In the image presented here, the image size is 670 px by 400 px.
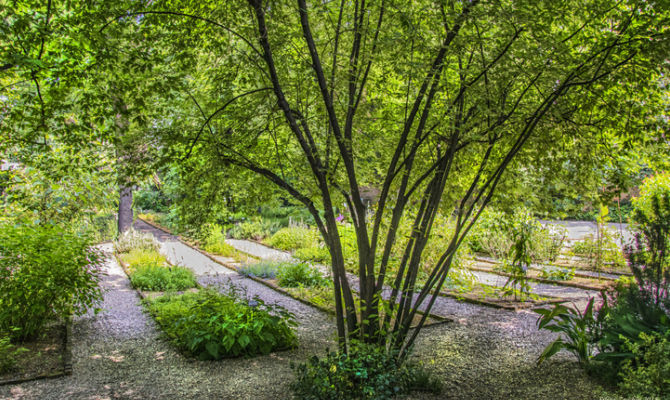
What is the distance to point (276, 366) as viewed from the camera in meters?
4.17

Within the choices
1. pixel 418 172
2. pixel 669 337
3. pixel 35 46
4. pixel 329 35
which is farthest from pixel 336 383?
pixel 35 46

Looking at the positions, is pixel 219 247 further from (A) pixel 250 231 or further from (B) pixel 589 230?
(B) pixel 589 230

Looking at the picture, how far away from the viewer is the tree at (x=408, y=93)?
125 inches

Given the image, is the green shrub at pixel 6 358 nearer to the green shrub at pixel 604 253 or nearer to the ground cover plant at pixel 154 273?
the ground cover plant at pixel 154 273

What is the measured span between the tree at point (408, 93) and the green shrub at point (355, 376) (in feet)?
1.03

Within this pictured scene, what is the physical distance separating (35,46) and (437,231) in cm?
638

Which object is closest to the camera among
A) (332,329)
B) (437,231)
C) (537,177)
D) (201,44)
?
(201,44)

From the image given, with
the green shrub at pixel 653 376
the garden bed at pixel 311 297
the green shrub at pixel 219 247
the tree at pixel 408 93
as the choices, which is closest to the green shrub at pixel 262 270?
the garden bed at pixel 311 297

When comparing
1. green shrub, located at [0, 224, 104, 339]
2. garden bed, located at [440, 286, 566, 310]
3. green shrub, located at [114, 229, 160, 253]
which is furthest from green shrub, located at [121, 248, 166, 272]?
garden bed, located at [440, 286, 566, 310]

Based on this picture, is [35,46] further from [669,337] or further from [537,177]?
[669,337]

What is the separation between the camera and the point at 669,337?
325 cm

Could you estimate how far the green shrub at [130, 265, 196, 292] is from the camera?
7494 mm

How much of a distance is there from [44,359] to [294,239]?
26.7 feet

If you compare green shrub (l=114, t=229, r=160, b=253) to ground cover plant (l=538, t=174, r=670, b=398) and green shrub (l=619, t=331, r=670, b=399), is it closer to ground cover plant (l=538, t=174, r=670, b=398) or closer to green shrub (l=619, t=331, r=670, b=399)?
ground cover plant (l=538, t=174, r=670, b=398)
